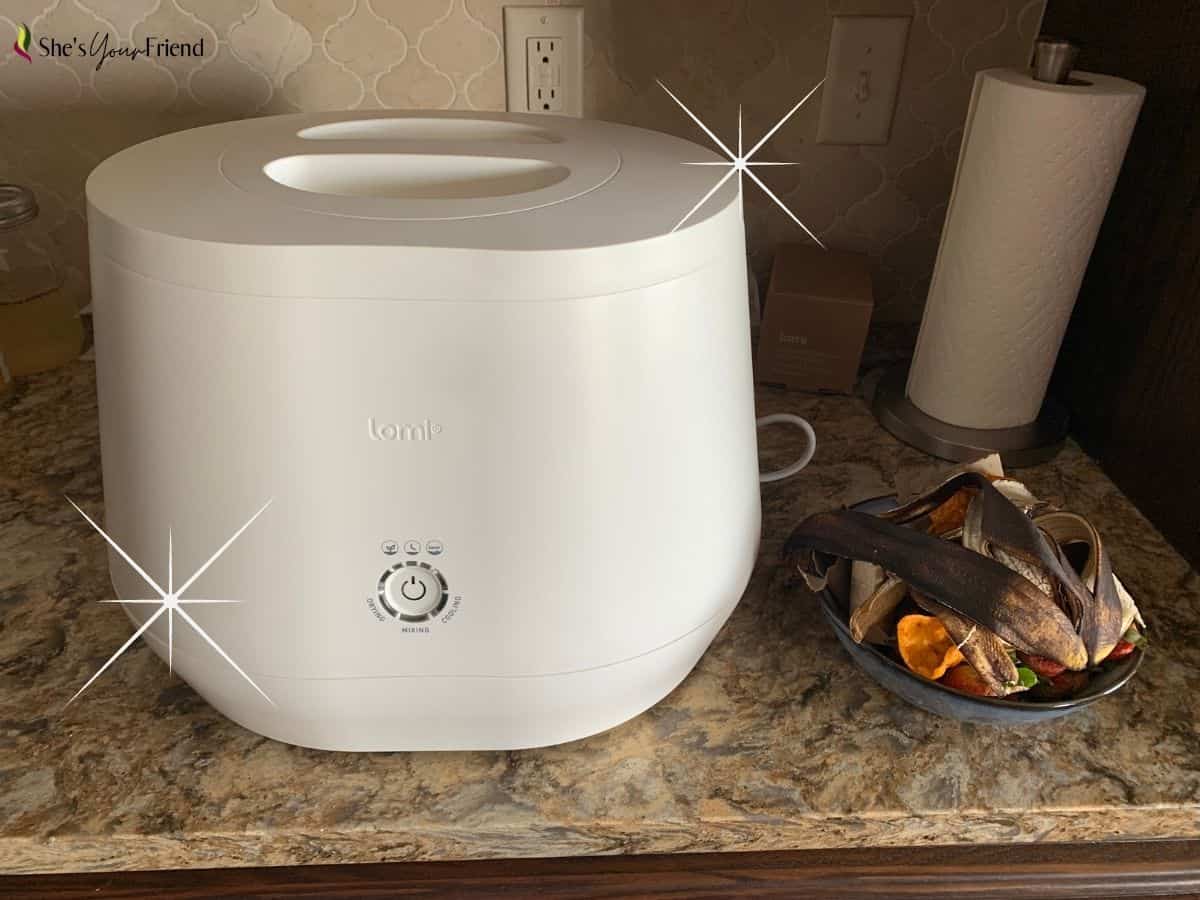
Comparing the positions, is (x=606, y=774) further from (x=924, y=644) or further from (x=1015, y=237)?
(x=1015, y=237)

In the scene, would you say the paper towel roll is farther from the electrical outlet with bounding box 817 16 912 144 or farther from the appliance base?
the appliance base

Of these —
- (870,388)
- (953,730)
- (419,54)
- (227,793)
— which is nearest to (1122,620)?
(953,730)

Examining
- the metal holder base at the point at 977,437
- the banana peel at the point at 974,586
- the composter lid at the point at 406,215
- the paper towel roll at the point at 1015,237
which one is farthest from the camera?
the metal holder base at the point at 977,437

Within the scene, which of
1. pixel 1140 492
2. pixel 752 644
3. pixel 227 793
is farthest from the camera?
pixel 1140 492

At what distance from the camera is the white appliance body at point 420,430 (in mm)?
378

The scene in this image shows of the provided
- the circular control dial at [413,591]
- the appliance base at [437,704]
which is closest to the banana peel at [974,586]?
the appliance base at [437,704]

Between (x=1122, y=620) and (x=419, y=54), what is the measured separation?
26.8 inches

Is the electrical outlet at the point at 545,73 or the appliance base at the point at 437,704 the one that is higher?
the electrical outlet at the point at 545,73

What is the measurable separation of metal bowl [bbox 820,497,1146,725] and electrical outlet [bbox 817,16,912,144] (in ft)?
1.63

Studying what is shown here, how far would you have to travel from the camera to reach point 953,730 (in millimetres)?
531

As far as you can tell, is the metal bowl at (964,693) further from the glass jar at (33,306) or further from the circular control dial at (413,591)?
the glass jar at (33,306)

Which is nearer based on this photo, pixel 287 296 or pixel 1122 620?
pixel 287 296

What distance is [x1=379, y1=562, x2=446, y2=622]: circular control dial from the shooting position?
43cm

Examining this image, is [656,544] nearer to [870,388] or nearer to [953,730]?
[953,730]
